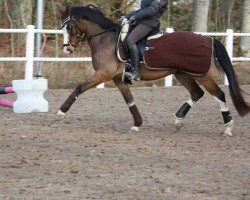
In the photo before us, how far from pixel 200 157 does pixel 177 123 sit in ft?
7.02

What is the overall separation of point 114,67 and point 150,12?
40.9 inches

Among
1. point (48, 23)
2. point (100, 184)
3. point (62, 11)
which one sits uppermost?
point (62, 11)

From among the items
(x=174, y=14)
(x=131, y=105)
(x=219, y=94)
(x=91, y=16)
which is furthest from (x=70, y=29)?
(x=174, y=14)

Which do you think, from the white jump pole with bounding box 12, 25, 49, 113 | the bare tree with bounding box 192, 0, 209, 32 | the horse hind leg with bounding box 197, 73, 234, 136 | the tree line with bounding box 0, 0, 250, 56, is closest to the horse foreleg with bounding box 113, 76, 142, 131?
the horse hind leg with bounding box 197, 73, 234, 136

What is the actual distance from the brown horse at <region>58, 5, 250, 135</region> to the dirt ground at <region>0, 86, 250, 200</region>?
0.46 metres

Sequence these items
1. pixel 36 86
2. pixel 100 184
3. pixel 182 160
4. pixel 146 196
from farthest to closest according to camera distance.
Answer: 1. pixel 36 86
2. pixel 182 160
3. pixel 100 184
4. pixel 146 196

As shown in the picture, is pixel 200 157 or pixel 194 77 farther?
pixel 194 77

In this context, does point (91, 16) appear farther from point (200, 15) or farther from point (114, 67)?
point (200, 15)

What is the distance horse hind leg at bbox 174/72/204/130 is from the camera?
37.4ft

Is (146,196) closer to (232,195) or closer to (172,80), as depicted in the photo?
(232,195)

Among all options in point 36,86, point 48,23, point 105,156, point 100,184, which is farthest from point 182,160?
point 48,23

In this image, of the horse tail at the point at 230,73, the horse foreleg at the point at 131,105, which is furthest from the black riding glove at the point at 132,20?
the horse tail at the point at 230,73

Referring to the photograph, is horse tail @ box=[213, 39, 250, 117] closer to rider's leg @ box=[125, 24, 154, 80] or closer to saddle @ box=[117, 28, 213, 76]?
saddle @ box=[117, 28, 213, 76]

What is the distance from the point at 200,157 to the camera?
9.30m
